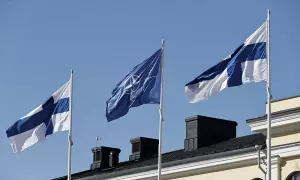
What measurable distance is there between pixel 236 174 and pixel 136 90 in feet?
27.8

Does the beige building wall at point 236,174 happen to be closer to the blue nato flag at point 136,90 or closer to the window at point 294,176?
the window at point 294,176

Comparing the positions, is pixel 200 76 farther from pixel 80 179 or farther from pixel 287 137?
pixel 80 179

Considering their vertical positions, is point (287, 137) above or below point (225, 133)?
below

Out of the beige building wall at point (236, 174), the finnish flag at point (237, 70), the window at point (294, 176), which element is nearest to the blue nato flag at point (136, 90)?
the finnish flag at point (237, 70)

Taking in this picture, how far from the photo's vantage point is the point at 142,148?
66.3m

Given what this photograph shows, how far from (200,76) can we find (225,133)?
1791cm

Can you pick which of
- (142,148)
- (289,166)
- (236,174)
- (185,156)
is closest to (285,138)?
(289,166)

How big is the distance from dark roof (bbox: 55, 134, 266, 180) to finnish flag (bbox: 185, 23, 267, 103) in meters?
8.12

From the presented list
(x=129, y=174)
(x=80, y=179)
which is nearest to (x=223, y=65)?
(x=129, y=174)

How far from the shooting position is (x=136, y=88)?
155 ft

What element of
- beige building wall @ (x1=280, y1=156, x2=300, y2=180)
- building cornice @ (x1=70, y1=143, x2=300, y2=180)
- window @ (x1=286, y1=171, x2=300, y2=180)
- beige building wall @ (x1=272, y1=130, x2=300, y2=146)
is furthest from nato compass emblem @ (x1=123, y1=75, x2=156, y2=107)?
window @ (x1=286, y1=171, x2=300, y2=180)

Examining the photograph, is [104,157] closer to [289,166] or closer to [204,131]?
[204,131]

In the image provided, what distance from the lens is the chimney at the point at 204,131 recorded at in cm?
6034

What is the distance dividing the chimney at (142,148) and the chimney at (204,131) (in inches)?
206
